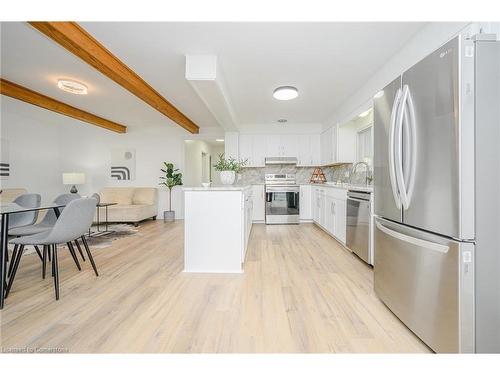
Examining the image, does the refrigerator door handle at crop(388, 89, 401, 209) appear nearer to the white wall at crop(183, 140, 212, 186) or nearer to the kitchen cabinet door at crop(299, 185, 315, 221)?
the kitchen cabinet door at crop(299, 185, 315, 221)

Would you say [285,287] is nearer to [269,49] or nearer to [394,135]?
[394,135]

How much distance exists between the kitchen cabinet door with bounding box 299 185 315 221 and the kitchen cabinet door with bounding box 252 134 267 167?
3.88 ft

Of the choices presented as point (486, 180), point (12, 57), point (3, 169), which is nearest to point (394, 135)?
point (486, 180)

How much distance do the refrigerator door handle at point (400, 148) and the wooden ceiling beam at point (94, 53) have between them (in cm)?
273

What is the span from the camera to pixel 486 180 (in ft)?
3.88

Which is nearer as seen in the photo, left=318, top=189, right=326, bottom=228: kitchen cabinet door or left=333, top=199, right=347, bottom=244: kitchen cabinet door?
left=333, top=199, right=347, bottom=244: kitchen cabinet door

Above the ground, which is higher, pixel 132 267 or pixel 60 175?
pixel 60 175

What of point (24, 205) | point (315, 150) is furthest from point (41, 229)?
point (315, 150)

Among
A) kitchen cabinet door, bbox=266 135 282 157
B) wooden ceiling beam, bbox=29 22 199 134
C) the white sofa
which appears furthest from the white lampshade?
kitchen cabinet door, bbox=266 135 282 157

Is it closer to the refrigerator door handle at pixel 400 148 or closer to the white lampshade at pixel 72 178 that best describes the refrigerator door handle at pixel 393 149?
the refrigerator door handle at pixel 400 148

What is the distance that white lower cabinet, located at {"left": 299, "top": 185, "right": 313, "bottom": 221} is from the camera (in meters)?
5.60

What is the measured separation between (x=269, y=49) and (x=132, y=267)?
2.85 meters

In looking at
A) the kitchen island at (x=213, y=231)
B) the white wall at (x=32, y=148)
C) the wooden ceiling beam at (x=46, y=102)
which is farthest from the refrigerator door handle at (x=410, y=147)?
the white wall at (x=32, y=148)

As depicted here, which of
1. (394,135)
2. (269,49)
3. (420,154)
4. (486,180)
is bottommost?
(486,180)
